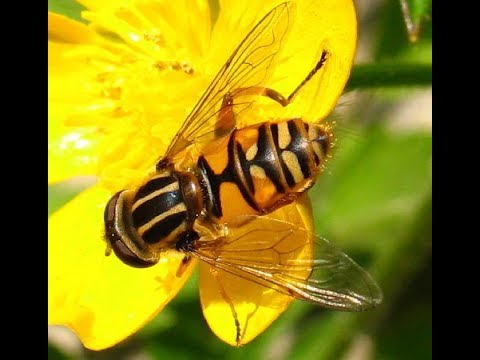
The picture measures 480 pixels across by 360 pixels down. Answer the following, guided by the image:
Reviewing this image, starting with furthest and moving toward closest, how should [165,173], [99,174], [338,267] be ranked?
[99,174], [165,173], [338,267]

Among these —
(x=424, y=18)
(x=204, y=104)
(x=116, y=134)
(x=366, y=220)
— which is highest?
(x=424, y=18)

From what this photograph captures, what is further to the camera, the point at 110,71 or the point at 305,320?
the point at 305,320

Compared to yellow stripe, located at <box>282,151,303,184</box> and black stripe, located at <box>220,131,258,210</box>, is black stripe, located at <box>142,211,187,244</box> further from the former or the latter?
yellow stripe, located at <box>282,151,303,184</box>

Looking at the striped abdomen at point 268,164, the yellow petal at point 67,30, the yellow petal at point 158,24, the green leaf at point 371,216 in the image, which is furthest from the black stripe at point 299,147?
the green leaf at point 371,216

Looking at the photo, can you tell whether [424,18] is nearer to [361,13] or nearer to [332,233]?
[332,233]

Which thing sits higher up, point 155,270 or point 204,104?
point 204,104

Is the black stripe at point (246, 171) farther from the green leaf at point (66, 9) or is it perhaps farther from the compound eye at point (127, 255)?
the green leaf at point (66, 9)

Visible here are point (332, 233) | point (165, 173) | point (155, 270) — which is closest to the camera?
point (165, 173)

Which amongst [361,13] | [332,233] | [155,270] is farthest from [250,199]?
[361,13]

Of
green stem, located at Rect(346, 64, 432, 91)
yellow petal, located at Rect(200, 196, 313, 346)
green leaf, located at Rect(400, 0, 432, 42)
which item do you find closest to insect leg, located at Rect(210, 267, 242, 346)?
yellow petal, located at Rect(200, 196, 313, 346)
